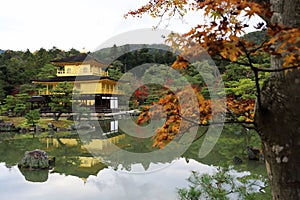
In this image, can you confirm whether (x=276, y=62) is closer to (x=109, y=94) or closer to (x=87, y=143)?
(x=87, y=143)

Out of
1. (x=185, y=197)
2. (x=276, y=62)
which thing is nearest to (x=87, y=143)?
(x=185, y=197)

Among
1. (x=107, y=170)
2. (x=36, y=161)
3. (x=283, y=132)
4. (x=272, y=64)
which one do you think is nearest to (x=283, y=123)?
(x=283, y=132)

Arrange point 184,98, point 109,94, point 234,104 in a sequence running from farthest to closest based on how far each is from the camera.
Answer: point 109,94 → point 234,104 → point 184,98

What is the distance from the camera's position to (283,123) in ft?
3.63

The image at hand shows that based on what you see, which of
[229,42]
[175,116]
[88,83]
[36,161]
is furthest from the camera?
[88,83]

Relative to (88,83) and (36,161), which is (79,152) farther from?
(88,83)

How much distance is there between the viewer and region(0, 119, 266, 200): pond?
4.36 meters

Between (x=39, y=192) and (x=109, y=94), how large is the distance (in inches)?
540

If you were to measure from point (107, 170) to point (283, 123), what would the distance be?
4994 millimetres

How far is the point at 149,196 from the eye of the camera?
4043 millimetres

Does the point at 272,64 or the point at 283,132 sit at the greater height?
the point at 272,64

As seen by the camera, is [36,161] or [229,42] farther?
[36,161]

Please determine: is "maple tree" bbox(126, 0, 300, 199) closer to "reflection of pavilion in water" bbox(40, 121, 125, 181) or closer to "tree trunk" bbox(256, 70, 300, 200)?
"tree trunk" bbox(256, 70, 300, 200)

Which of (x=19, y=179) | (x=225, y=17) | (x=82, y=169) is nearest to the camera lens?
(x=225, y=17)
